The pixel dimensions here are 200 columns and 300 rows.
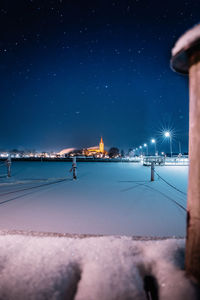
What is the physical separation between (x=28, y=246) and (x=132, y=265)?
1315 millimetres

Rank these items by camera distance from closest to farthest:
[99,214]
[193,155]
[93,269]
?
[193,155]
[93,269]
[99,214]

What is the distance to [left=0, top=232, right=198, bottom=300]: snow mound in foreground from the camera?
1548 mm

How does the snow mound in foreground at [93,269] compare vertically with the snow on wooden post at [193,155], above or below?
below

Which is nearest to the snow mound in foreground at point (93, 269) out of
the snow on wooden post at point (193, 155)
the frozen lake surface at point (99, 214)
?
the snow on wooden post at point (193, 155)

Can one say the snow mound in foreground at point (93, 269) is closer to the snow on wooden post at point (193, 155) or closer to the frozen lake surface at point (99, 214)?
the snow on wooden post at point (193, 155)

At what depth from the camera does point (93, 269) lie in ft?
5.86

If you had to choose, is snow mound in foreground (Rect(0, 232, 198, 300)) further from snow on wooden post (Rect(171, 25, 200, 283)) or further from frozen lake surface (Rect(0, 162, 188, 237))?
frozen lake surface (Rect(0, 162, 188, 237))

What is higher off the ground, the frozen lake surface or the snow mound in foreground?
the snow mound in foreground

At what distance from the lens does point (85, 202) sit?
5.16 metres

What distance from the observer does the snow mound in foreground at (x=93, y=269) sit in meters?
1.55

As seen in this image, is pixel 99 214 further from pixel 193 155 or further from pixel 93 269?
pixel 193 155

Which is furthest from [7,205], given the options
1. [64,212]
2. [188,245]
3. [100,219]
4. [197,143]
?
[197,143]

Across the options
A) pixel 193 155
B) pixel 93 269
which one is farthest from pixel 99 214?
pixel 193 155

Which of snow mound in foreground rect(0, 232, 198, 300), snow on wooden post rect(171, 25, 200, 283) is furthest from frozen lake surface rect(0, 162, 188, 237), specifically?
snow on wooden post rect(171, 25, 200, 283)
